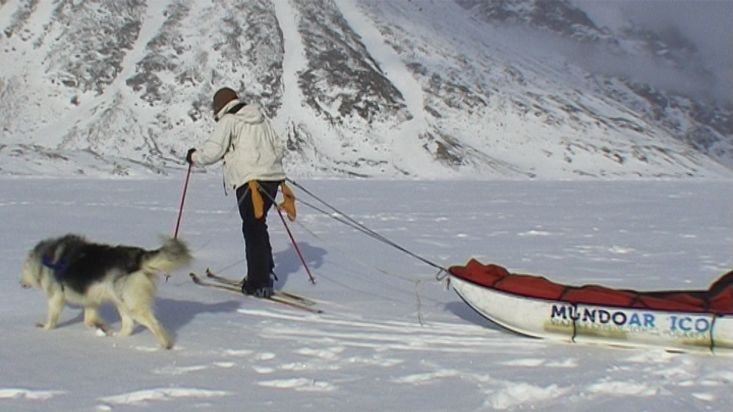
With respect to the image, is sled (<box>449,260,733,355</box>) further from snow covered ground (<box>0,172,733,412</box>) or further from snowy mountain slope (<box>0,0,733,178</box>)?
snowy mountain slope (<box>0,0,733,178</box>)

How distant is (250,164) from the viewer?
7773 mm

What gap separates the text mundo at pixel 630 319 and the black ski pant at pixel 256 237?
126 inches

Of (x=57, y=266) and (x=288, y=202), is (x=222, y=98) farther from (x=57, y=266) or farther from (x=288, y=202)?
(x=57, y=266)

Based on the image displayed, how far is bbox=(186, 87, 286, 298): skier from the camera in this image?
7637mm

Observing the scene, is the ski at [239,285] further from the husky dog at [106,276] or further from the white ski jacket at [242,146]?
the husky dog at [106,276]

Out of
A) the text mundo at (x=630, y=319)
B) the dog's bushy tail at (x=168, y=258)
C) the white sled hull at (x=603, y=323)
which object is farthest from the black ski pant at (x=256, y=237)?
the text mundo at (x=630, y=319)

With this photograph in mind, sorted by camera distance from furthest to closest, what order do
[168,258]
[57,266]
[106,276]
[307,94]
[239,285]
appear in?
[307,94] → [239,285] → [57,266] → [106,276] → [168,258]

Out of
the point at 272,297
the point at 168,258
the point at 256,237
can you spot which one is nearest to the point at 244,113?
the point at 256,237

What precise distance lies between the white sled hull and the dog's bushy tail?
240cm

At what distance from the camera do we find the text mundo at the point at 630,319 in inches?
211

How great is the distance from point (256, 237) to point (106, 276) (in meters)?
2.38

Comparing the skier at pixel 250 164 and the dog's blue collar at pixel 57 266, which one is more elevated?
the skier at pixel 250 164

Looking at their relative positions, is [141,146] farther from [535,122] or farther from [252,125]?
[252,125]

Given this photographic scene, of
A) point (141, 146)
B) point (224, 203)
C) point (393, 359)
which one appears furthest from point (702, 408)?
point (141, 146)
